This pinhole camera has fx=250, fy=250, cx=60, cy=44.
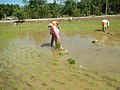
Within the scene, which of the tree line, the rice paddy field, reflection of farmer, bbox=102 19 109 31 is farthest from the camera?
the tree line

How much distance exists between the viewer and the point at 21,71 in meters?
7.75

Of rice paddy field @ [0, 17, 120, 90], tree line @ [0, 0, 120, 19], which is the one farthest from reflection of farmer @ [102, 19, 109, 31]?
tree line @ [0, 0, 120, 19]

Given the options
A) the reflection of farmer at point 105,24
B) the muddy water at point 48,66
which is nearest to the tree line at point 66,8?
the reflection of farmer at point 105,24

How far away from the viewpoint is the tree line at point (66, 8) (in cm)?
3459

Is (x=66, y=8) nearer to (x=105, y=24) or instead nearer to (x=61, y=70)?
(x=105, y=24)

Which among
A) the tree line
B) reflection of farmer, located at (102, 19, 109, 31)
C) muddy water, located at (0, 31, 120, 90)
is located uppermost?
the tree line

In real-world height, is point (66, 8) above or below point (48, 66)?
above

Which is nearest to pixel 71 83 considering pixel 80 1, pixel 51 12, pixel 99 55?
pixel 99 55

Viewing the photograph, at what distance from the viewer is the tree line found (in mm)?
34588

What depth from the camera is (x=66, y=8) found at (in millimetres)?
37875

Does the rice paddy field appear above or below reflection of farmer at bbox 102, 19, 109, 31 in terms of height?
below

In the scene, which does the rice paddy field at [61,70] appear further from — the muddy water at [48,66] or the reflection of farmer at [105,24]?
the reflection of farmer at [105,24]

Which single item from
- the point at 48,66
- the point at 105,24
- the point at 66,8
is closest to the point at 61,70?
the point at 48,66

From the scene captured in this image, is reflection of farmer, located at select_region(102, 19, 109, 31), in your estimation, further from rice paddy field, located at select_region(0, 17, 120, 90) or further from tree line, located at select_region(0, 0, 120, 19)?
tree line, located at select_region(0, 0, 120, 19)
